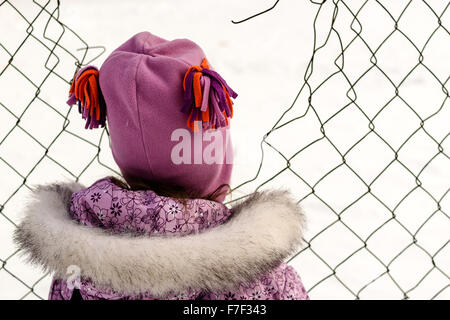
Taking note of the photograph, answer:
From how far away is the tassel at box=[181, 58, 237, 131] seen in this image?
90 centimetres

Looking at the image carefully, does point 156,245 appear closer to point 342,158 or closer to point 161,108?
point 161,108

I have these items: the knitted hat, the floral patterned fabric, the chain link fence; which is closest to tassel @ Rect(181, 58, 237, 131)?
the knitted hat

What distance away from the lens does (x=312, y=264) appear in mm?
1729

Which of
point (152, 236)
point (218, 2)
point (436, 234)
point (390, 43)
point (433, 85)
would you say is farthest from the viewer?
point (218, 2)

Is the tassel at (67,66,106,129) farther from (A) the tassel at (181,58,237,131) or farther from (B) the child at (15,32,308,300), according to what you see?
(A) the tassel at (181,58,237,131)

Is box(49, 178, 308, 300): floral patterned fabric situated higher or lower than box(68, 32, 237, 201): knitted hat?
lower

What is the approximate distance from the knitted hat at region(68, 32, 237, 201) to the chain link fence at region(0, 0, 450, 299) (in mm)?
212

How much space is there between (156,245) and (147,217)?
2.2 inches

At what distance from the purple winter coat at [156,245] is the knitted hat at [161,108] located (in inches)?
2.3

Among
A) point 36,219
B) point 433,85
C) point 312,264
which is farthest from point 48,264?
point 433,85

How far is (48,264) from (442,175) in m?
1.68

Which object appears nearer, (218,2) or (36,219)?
(36,219)

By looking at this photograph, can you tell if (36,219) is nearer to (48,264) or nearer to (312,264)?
(48,264)

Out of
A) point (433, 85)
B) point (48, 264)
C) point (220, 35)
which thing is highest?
point (48, 264)
